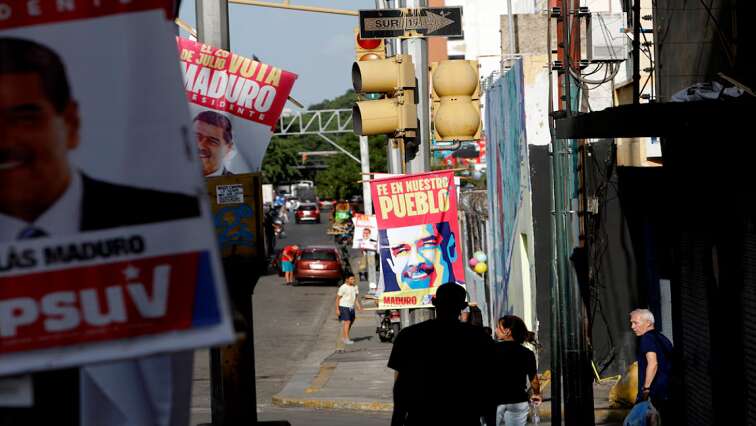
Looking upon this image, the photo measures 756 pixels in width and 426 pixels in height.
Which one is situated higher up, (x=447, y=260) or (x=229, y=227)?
(x=229, y=227)

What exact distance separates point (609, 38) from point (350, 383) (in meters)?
7.98

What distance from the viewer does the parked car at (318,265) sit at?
4809cm

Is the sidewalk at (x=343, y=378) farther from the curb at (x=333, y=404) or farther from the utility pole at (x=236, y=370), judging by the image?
the utility pole at (x=236, y=370)

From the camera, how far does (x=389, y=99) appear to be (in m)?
14.3

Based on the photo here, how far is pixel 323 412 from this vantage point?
19.3 meters

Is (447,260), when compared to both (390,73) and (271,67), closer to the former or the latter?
(390,73)

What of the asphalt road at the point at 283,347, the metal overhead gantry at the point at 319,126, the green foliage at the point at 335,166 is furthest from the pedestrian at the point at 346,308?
the green foliage at the point at 335,166

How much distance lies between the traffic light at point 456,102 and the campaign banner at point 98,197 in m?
9.78

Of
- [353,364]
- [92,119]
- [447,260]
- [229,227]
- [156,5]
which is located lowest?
[353,364]

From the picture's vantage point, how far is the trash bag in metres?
10.8

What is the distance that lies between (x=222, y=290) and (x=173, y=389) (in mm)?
682

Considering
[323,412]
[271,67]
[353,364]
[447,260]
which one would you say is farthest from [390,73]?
[353,364]

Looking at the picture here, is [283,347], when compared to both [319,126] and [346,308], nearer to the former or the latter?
[346,308]

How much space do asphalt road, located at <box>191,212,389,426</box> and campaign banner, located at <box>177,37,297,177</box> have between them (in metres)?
9.05
